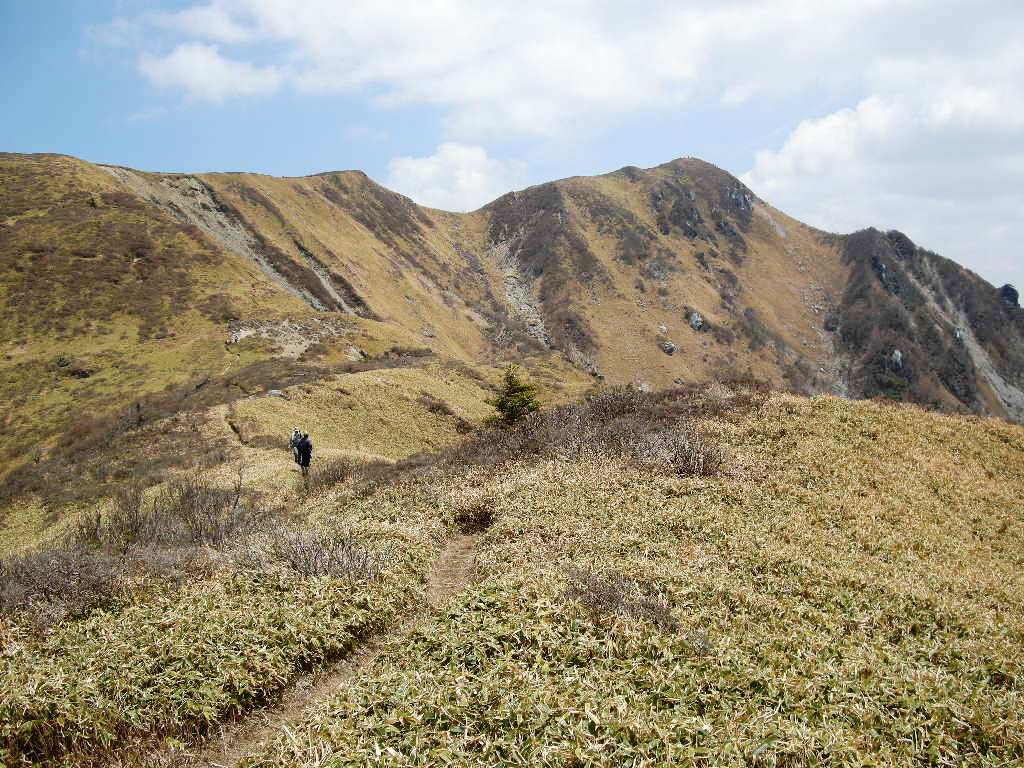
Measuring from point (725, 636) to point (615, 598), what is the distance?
180 cm

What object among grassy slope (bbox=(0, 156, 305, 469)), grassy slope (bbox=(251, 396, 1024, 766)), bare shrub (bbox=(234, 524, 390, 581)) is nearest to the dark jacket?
grassy slope (bbox=(251, 396, 1024, 766))

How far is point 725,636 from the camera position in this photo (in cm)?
848

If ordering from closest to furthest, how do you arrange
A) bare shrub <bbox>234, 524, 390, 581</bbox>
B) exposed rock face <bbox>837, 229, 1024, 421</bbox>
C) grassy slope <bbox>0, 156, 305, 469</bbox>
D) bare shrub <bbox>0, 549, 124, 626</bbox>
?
bare shrub <bbox>0, 549, 124, 626</bbox>, bare shrub <bbox>234, 524, 390, 581</bbox>, grassy slope <bbox>0, 156, 305, 469</bbox>, exposed rock face <bbox>837, 229, 1024, 421</bbox>

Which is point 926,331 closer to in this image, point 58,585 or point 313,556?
point 313,556

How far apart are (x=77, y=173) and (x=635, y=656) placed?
340ft

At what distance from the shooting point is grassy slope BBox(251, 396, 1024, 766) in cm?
648

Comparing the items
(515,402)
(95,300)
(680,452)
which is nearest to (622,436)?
(680,452)

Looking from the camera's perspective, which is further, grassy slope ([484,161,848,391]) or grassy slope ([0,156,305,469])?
A: grassy slope ([484,161,848,391])

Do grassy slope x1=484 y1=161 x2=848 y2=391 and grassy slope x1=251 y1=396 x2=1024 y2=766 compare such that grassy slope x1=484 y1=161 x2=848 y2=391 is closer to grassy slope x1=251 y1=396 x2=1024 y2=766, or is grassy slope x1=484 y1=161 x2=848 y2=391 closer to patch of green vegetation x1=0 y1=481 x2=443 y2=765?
grassy slope x1=251 y1=396 x2=1024 y2=766

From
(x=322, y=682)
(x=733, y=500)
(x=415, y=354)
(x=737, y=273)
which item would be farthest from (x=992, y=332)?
(x=322, y=682)

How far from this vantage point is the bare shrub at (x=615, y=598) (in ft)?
29.3

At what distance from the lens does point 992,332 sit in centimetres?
16288


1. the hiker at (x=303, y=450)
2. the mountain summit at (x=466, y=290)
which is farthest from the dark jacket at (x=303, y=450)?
the mountain summit at (x=466, y=290)

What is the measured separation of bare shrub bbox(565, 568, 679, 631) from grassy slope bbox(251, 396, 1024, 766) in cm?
6
